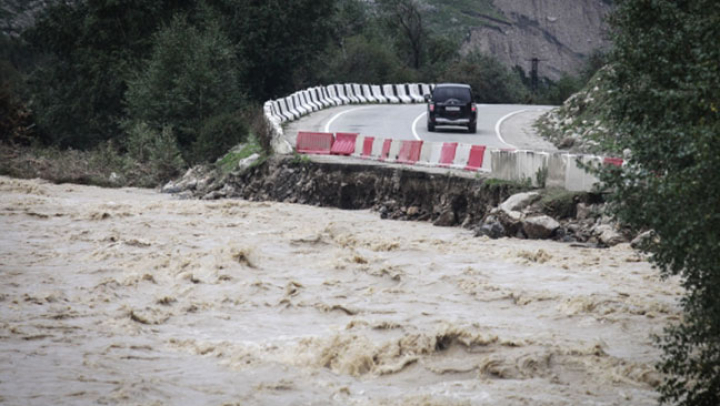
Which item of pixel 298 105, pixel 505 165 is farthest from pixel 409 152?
pixel 298 105

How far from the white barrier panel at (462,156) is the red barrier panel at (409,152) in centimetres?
146

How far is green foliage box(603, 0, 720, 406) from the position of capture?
25.0ft

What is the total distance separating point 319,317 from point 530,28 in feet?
416

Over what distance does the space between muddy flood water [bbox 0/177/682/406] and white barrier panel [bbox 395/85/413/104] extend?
31432 millimetres

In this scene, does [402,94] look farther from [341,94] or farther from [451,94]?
[451,94]

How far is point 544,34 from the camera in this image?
132625 mm

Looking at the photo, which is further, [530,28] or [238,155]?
[530,28]

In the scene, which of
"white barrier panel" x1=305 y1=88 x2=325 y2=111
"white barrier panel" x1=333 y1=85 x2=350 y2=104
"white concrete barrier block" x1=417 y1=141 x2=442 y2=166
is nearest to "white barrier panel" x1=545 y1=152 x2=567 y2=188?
"white concrete barrier block" x1=417 y1=141 x2=442 y2=166

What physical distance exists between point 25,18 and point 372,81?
77.4m

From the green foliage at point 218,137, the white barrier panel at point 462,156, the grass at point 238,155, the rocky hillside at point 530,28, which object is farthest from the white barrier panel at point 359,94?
the rocky hillside at point 530,28

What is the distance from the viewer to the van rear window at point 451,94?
32.8 m

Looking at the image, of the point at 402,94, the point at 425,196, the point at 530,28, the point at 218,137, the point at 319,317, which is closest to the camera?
the point at 319,317

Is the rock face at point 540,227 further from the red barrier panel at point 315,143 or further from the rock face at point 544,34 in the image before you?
the rock face at point 544,34

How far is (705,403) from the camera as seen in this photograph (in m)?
7.52
